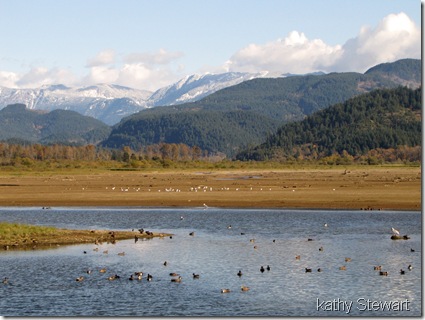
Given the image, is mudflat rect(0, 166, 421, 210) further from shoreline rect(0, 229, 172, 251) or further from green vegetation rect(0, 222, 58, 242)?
green vegetation rect(0, 222, 58, 242)

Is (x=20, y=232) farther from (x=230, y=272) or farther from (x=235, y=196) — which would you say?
(x=235, y=196)

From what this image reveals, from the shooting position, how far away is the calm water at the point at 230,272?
2820cm

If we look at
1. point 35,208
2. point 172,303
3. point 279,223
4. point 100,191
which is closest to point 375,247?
point 279,223

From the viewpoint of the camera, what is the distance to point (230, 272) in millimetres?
35219

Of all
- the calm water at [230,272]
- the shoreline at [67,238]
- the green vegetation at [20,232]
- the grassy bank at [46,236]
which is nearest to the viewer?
the calm water at [230,272]

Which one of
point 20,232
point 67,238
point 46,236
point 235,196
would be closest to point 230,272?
point 67,238

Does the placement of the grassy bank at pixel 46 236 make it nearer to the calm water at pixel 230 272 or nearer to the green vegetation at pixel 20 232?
the green vegetation at pixel 20 232

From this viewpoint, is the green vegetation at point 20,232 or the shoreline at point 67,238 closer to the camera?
the shoreline at point 67,238

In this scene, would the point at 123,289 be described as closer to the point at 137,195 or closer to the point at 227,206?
the point at 227,206

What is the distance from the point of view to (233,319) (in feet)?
85.7

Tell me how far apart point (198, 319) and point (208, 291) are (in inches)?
190

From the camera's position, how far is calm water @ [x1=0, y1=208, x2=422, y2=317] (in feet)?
92.5

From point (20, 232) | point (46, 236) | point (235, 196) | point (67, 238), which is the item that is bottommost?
point (67, 238)

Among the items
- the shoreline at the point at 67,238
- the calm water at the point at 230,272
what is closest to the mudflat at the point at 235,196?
the calm water at the point at 230,272
